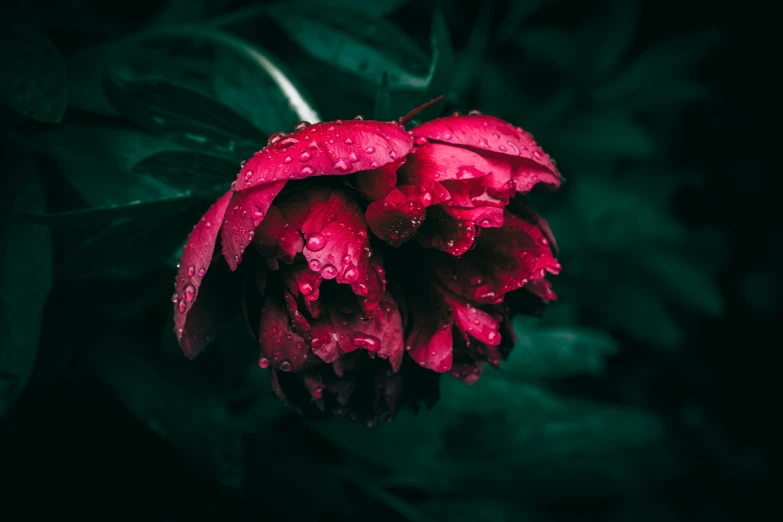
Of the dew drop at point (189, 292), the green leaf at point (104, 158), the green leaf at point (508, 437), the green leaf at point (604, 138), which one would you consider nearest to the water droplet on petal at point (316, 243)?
the dew drop at point (189, 292)

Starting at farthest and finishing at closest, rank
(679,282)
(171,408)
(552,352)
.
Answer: (679,282)
(552,352)
(171,408)

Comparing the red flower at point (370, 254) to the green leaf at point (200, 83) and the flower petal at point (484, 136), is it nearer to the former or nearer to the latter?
the flower petal at point (484, 136)

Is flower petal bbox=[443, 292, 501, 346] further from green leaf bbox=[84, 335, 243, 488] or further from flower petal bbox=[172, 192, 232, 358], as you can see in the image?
green leaf bbox=[84, 335, 243, 488]

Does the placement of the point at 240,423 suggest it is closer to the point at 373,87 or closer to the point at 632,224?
the point at 373,87

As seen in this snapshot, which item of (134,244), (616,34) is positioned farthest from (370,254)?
(616,34)

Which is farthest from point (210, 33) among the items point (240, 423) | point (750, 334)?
point (750, 334)

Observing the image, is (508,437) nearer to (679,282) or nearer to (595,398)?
(595,398)
